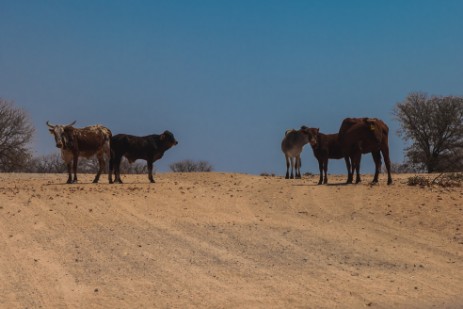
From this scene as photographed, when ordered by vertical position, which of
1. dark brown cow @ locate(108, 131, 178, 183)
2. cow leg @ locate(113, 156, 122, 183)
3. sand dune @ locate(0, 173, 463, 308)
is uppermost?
dark brown cow @ locate(108, 131, 178, 183)

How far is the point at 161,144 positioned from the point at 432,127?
30532 millimetres

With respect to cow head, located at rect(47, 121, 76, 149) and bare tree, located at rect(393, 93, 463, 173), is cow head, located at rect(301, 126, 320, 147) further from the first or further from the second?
bare tree, located at rect(393, 93, 463, 173)

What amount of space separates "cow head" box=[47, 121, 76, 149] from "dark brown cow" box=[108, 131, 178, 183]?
1794mm

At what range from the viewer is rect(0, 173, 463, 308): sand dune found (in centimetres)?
1024

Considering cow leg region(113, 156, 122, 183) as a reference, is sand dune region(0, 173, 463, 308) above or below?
below

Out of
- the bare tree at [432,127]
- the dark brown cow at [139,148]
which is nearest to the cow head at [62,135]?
the dark brown cow at [139,148]

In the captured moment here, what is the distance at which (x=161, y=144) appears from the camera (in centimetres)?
2581

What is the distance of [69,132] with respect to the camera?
23.6 m

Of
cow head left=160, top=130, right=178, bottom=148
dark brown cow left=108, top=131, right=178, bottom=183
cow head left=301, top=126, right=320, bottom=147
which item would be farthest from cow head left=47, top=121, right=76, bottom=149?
cow head left=301, top=126, right=320, bottom=147

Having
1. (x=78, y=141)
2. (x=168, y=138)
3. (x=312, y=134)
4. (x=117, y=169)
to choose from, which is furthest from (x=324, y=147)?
(x=78, y=141)

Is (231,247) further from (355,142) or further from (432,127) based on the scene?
(432,127)

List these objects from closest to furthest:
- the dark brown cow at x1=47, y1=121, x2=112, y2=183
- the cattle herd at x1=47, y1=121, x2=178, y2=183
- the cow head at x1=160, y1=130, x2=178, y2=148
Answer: the dark brown cow at x1=47, y1=121, x2=112, y2=183
the cattle herd at x1=47, y1=121, x2=178, y2=183
the cow head at x1=160, y1=130, x2=178, y2=148

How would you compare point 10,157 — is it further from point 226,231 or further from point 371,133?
point 226,231

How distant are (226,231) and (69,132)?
33.1ft
